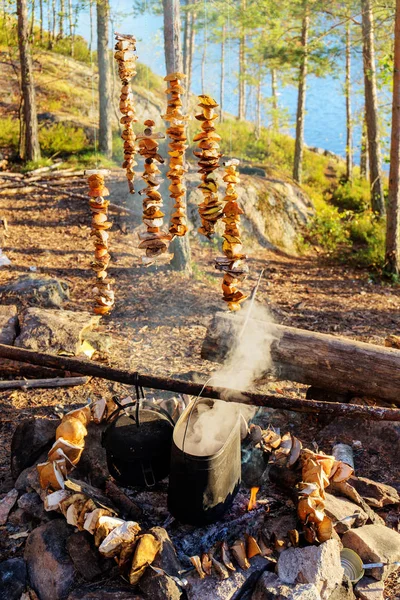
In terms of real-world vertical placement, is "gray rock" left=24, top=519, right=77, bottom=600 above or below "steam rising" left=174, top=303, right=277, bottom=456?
below

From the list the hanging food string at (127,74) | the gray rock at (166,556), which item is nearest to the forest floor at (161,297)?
the gray rock at (166,556)

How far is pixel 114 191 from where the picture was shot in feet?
41.0

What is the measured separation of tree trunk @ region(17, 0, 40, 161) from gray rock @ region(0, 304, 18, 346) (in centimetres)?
898

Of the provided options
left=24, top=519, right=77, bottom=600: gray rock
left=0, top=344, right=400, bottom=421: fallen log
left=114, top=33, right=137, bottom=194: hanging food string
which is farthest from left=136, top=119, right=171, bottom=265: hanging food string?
left=24, top=519, right=77, bottom=600: gray rock

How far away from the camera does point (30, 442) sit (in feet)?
14.7

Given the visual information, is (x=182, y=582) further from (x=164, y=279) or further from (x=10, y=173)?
(x=10, y=173)

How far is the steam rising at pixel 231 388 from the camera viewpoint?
3594mm

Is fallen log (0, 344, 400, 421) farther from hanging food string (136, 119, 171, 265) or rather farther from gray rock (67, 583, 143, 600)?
hanging food string (136, 119, 171, 265)

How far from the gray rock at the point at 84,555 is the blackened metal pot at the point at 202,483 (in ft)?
1.99

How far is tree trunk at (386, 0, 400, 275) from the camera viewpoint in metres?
9.49

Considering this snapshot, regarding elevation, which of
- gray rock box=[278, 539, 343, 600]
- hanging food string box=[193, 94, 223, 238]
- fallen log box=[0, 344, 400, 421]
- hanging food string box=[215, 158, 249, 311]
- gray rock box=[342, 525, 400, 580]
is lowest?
gray rock box=[342, 525, 400, 580]

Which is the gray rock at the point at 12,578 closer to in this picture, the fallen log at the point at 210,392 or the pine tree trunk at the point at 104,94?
the fallen log at the point at 210,392

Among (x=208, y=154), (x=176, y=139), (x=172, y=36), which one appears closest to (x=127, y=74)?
(x=176, y=139)

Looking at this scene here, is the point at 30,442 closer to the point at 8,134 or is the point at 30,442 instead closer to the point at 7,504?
the point at 7,504
